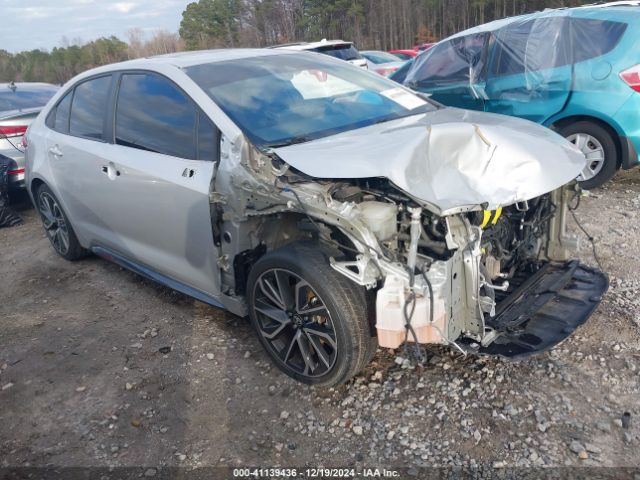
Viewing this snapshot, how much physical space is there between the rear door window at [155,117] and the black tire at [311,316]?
886mm

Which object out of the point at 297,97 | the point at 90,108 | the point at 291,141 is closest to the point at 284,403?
the point at 291,141

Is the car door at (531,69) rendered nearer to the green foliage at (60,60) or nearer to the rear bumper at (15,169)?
the rear bumper at (15,169)

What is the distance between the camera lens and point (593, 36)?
527 cm

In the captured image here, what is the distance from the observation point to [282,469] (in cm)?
244

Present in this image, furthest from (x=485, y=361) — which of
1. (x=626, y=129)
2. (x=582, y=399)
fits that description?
(x=626, y=129)

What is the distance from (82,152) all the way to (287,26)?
146ft

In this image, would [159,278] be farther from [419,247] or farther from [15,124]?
[15,124]

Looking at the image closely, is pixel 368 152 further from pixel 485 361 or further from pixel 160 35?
pixel 160 35

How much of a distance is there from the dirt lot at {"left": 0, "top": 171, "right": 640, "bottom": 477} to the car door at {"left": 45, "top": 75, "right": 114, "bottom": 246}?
0.93m

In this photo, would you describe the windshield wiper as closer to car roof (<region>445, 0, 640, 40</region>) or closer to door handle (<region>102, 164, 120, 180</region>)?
door handle (<region>102, 164, 120, 180</region>)

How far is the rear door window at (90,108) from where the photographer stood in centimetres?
394

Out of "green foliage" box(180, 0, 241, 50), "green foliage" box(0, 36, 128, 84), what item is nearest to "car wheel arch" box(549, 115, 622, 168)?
"green foliage" box(180, 0, 241, 50)

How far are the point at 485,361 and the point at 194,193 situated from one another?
190 centimetres

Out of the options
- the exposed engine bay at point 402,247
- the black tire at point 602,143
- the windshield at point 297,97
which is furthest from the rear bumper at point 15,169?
the black tire at point 602,143
